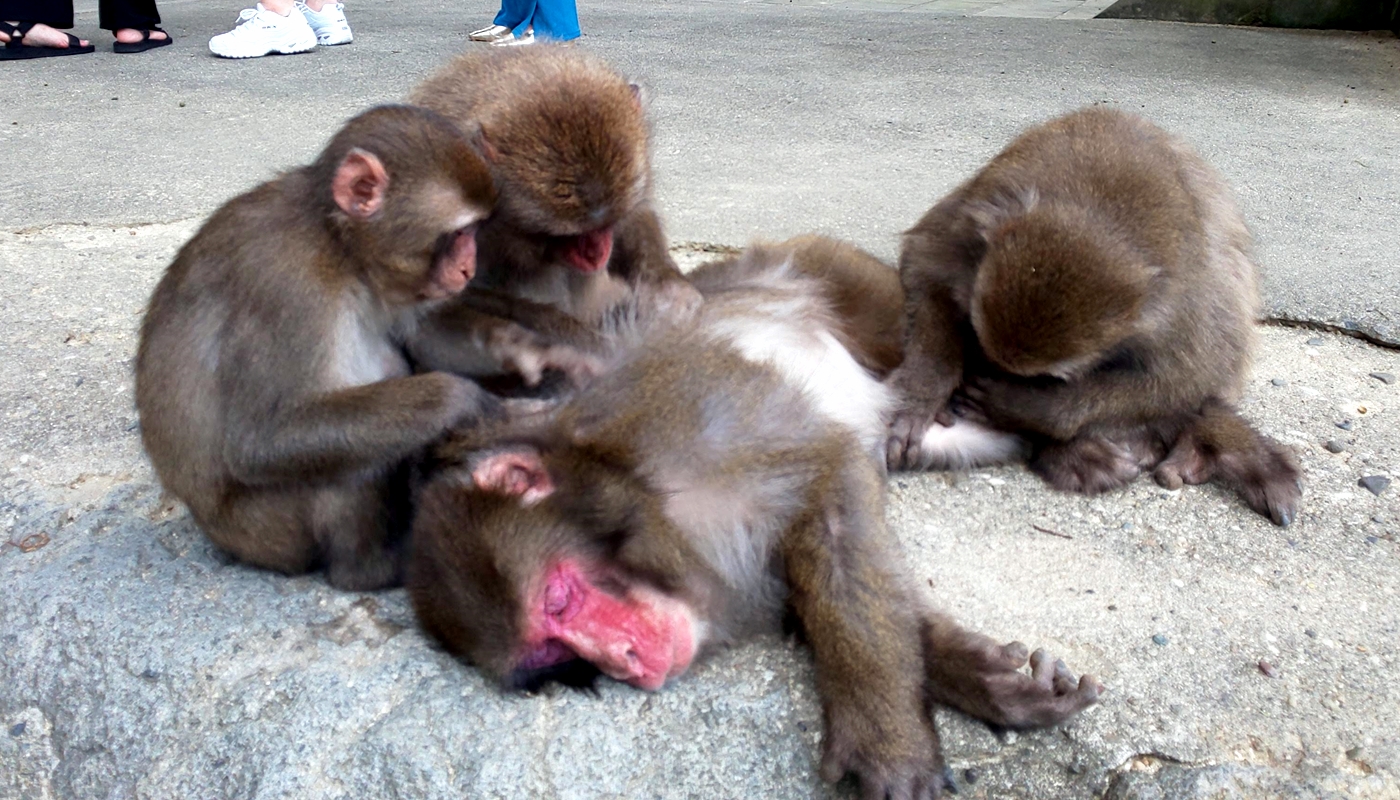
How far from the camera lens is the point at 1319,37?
9.00 meters

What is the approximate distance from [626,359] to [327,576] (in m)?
0.79

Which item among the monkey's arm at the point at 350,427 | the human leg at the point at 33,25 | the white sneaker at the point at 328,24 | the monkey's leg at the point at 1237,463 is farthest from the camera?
the white sneaker at the point at 328,24

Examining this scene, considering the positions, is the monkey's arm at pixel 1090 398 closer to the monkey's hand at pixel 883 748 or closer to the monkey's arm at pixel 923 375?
the monkey's arm at pixel 923 375

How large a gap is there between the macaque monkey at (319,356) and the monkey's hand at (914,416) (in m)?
1.06

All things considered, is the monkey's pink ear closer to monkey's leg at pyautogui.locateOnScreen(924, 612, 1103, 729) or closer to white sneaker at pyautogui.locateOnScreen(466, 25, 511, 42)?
monkey's leg at pyautogui.locateOnScreen(924, 612, 1103, 729)

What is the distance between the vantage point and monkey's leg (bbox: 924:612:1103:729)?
6.82 ft

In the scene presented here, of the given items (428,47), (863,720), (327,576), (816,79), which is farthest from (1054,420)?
(428,47)

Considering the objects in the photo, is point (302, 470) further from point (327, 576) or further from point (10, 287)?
point (10, 287)

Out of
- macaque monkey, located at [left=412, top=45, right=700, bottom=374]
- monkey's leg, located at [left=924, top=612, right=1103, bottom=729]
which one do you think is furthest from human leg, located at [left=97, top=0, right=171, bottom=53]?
monkey's leg, located at [left=924, top=612, right=1103, bottom=729]

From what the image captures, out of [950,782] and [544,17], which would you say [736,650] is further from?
[544,17]

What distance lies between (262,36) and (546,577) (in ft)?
24.2

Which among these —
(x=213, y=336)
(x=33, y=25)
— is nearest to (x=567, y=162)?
(x=213, y=336)

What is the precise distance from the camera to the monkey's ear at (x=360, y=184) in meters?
2.38

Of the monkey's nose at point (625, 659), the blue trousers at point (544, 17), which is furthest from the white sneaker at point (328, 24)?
the monkey's nose at point (625, 659)
